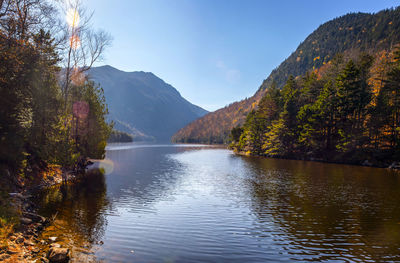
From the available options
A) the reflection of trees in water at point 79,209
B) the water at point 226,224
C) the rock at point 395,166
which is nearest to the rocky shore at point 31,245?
the water at point 226,224

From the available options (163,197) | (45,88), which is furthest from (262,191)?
(45,88)

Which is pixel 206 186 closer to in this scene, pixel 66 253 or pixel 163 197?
pixel 163 197

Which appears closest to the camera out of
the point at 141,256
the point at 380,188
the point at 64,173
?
the point at 141,256

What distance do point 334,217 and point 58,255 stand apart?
1745 centimetres

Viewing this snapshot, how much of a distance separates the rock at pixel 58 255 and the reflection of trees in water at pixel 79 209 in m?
2.16

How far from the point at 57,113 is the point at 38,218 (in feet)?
57.6

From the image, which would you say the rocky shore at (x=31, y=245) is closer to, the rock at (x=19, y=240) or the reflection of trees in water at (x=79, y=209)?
the rock at (x=19, y=240)

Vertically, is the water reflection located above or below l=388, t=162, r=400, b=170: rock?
below

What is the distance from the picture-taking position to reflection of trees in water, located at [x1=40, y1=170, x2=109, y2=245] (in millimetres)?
12688

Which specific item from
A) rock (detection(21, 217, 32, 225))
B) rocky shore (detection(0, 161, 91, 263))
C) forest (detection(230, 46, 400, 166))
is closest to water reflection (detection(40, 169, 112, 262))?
rocky shore (detection(0, 161, 91, 263))

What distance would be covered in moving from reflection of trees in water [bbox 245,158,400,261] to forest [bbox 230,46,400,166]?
27.6 meters

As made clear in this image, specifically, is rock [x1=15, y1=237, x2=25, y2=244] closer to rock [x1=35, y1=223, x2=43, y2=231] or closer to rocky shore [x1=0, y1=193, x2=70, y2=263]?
rocky shore [x1=0, y1=193, x2=70, y2=263]

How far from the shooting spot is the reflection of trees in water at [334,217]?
1112 centimetres

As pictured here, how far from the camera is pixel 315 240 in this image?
1225 cm
